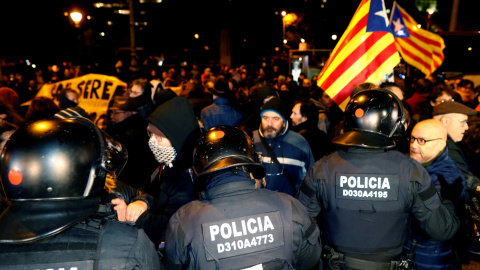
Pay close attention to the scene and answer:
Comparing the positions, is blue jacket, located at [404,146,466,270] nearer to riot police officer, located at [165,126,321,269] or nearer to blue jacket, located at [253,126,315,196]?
riot police officer, located at [165,126,321,269]

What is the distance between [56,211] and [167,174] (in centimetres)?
155

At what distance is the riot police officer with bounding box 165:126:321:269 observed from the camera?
202cm

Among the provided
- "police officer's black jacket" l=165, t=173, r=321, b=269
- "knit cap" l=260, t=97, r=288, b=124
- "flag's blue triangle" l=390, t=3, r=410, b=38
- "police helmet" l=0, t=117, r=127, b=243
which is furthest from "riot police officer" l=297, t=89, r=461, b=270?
"flag's blue triangle" l=390, t=3, r=410, b=38

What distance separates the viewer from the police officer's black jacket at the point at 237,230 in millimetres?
2021

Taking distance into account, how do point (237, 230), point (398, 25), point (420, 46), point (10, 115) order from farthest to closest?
point (420, 46) < point (398, 25) < point (10, 115) < point (237, 230)

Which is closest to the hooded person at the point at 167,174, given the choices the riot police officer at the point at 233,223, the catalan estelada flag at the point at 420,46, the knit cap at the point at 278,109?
the riot police officer at the point at 233,223

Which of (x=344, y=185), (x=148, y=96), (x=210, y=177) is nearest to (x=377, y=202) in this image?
(x=344, y=185)

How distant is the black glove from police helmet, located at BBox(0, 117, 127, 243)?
9.28 ft

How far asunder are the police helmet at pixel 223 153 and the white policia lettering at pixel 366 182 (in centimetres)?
80

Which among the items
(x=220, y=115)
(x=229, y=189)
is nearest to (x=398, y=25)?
(x=220, y=115)

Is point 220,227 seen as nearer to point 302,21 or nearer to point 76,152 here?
point 76,152

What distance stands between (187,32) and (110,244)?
49306mm

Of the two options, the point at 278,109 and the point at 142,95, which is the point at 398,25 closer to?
the point at 278,109

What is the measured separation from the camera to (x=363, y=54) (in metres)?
4.99
